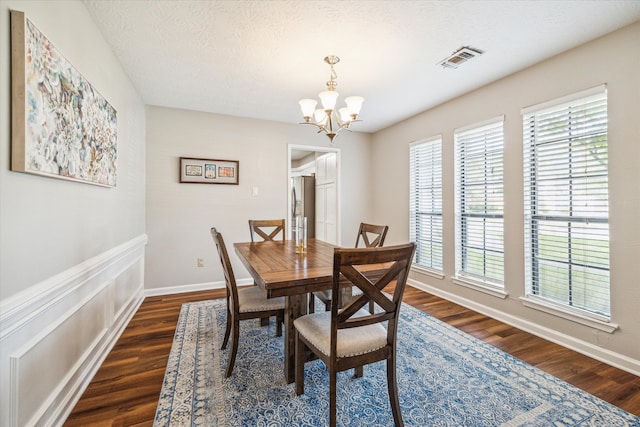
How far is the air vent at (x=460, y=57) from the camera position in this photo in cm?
228

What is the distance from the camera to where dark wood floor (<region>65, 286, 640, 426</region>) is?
1.57 m

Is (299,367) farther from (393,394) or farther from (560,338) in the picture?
(560,338)

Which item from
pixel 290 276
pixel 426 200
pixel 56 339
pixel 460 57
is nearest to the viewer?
pixel 56 339

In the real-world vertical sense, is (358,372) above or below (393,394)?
below

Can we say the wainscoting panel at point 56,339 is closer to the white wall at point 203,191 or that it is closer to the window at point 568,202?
the white wall at point 203,191

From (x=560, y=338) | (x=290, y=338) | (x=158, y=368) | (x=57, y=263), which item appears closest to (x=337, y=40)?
(x=290, y=338)

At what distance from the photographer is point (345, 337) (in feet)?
4.71

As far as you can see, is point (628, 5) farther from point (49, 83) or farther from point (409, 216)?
point (49, 83)

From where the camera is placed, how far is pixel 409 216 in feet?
13.4

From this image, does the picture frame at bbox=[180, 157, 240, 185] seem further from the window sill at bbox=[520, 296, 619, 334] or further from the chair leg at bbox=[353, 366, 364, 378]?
the window sill at bbox=[520, 296, 619, 334]

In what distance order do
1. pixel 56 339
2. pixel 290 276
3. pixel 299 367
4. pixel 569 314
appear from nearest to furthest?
pixel 56 339 < pixel 290 276 < pixel 299 367 < pixel 569 314

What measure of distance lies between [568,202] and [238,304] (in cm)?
277

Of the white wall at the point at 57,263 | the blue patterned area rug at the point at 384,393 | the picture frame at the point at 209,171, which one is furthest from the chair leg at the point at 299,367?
the picture frame at the point at 209,171

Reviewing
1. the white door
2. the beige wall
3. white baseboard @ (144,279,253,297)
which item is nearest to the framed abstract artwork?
the beige wall
